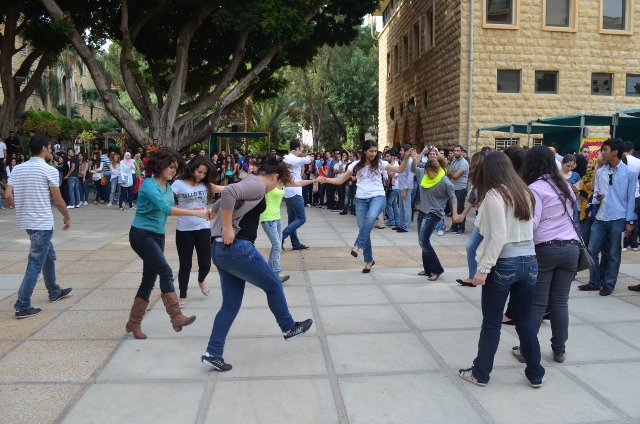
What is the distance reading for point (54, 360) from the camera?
4.77 meters

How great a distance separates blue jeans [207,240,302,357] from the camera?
4.38m

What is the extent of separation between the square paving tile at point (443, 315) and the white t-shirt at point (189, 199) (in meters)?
2.43

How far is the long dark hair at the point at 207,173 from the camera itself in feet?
19.8

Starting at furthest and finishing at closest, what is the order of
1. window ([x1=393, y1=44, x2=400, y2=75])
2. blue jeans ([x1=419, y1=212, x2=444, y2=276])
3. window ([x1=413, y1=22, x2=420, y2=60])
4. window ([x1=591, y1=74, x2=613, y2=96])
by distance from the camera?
window ([x1=393, y1=44, x2=400, y2=75])
window ([x1=413, y1=22, x2=420, y2=60])
window ([x1=591, y1=74, x2=613, y2=96])
blue jeans ([x1=419, y1=212, x2=444, y2=276])

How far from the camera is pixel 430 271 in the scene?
25.7 feet

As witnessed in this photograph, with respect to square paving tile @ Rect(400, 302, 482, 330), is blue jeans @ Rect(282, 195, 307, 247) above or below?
above

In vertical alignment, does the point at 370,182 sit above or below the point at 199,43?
below

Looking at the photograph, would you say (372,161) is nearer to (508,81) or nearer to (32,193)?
(32,193)

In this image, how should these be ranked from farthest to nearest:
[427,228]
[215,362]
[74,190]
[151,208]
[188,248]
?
[74,190]
[427,228]
[188,248]
[151,208]
[215,362]

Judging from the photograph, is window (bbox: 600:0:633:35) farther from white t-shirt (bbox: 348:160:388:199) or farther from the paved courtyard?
white t-shirt (bbox: 348:160:388:199)

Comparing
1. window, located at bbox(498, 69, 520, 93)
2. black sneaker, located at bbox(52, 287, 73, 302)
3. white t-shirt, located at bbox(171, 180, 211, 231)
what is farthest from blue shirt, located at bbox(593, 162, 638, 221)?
window, located at bbox(498, 69, 520, 93)

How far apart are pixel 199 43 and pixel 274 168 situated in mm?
21322

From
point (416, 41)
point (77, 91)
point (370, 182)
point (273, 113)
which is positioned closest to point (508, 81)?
point (416, 41)

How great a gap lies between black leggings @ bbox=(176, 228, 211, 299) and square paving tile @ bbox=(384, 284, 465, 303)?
2217mm
